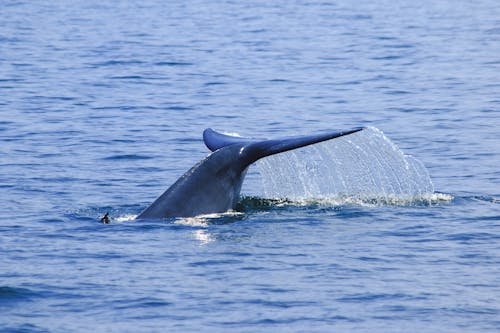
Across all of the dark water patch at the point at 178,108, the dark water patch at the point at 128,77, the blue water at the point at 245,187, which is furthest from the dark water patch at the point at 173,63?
the dark water patch at the point at 178,108

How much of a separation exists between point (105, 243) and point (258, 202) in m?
2.77

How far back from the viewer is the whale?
16.4m

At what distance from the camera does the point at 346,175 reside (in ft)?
68.0

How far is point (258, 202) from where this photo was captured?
18.2 metres

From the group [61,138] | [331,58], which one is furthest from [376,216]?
[331,58]

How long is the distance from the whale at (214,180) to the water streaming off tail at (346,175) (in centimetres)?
166

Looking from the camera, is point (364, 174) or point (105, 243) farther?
point (364, 174)

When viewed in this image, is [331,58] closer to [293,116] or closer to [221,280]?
[293,116]

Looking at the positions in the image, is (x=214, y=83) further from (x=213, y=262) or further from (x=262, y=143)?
(x=213, y=262)

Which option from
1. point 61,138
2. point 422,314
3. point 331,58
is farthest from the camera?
point 331,58

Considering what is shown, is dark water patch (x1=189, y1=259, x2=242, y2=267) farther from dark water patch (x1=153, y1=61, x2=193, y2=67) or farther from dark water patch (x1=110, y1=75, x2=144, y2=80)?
dark water patch (x1=153, y1=61, x2=193, y2=67)

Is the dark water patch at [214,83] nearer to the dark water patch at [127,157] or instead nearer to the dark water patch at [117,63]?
the dark water patch at [117,63]

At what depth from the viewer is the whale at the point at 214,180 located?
645 inches

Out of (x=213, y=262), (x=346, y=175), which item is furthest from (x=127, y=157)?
(x=213, y=262)
